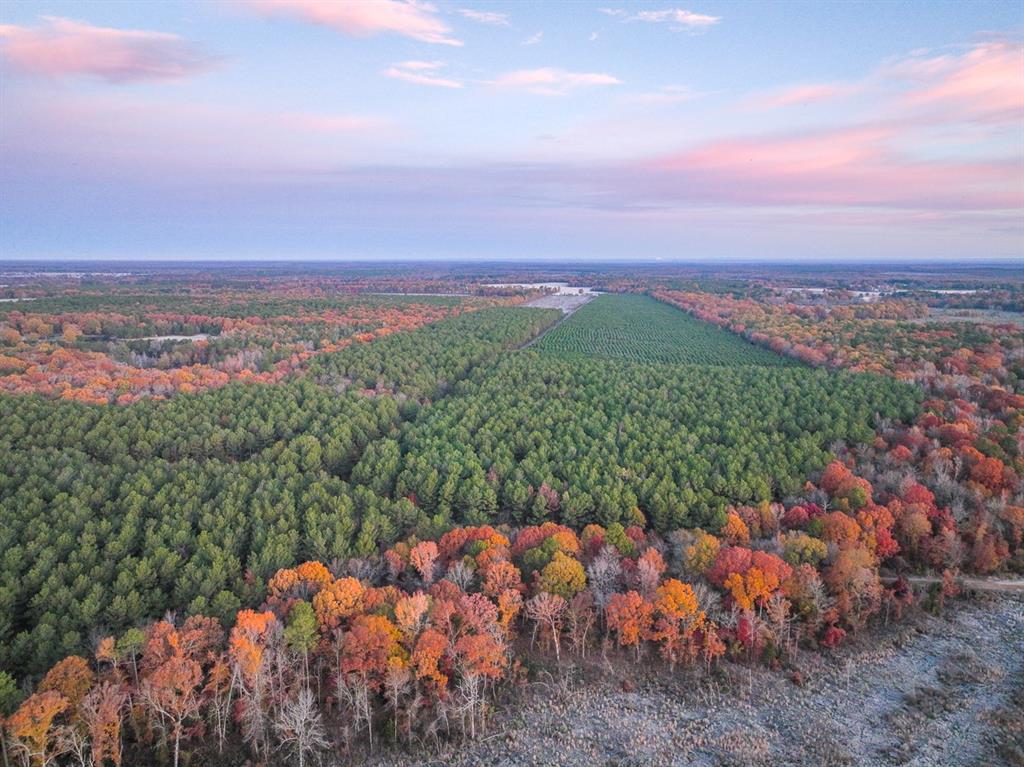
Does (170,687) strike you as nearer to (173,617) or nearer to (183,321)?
(173,617)

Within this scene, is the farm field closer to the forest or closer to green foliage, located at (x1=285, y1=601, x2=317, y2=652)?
the forest

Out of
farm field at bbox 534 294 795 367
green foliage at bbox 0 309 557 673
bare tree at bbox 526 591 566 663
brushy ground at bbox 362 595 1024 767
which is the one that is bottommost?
brushy ground at bbox 362 595 1024 767

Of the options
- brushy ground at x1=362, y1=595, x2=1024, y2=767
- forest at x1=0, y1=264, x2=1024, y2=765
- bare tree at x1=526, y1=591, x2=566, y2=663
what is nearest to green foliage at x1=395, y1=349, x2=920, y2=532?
forest at x1=0, y1=264, x2=1024, y2=765

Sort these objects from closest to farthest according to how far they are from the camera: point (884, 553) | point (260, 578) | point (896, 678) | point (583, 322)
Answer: point (896, 678)
point (260, 578)
point (884, 553)
point (583, 322)

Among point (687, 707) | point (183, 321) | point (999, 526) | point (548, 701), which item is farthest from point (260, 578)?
point (183, 321)

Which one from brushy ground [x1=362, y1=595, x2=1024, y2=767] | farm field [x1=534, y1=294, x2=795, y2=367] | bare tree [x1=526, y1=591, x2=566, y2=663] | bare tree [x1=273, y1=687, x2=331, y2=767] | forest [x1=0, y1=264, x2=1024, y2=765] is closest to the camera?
bare tree [x1=273, y1=687, x2=331, y2=767]

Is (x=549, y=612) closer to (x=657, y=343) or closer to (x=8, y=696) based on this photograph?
(x=8, y=696)

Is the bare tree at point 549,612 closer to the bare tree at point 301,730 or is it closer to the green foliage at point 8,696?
the bare tree at point 301,730

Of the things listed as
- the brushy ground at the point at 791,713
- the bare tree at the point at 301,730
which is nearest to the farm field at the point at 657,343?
the brushy ground at the point at 791,713
